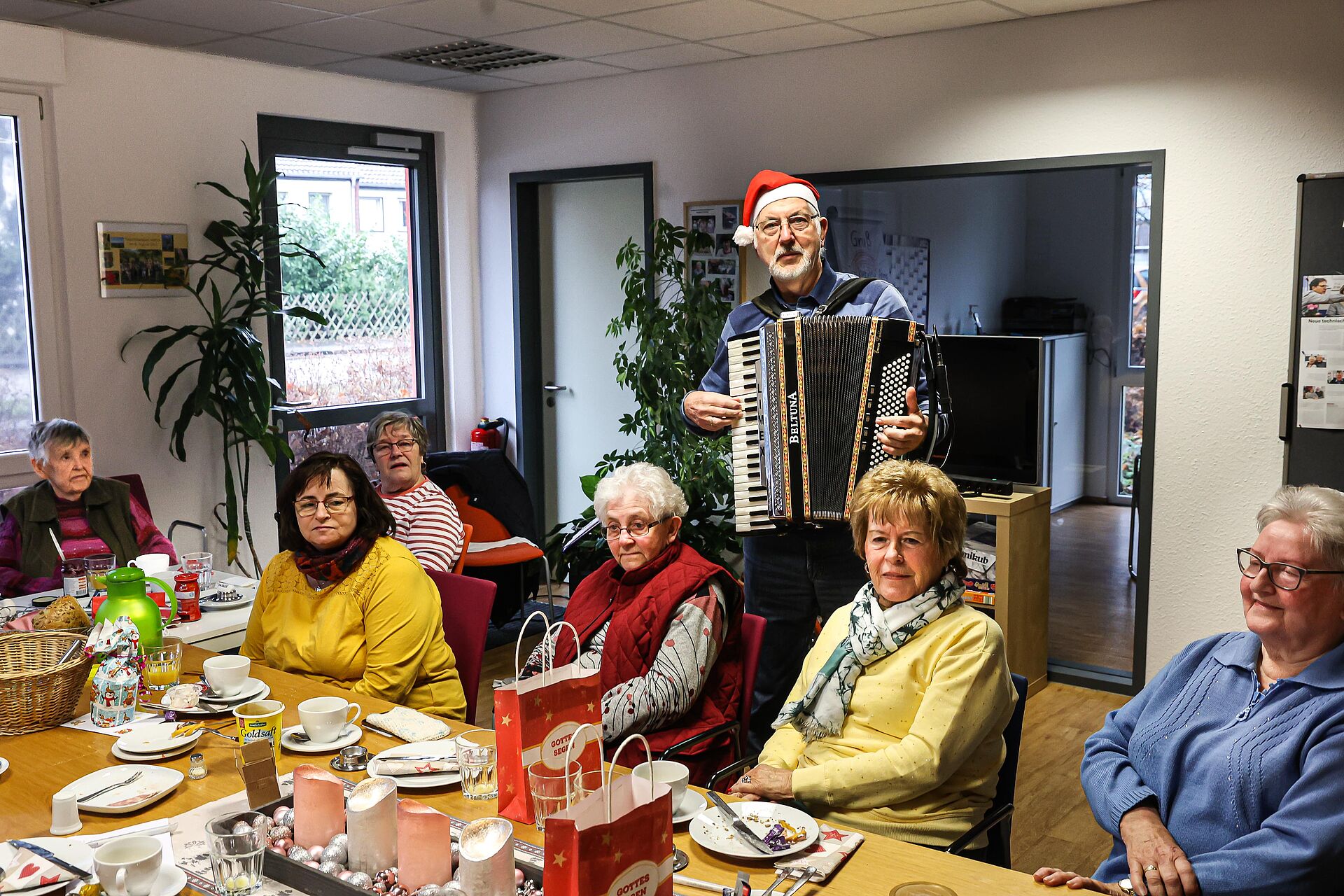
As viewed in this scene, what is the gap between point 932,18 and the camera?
14.0ft

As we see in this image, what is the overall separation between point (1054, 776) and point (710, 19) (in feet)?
9.63

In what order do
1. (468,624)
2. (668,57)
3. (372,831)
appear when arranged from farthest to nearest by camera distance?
(668,57) → (468,624) → (372,831)

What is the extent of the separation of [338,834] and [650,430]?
3493 millimetres

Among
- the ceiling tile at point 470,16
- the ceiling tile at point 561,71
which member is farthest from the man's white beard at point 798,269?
the ceiling tile at point 561,71

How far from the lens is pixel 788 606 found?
305 centimetres

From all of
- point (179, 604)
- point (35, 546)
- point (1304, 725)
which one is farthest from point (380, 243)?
point (1304, 725)

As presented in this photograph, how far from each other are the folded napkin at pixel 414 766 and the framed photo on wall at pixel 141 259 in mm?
3386

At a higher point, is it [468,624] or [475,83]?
[475,83]

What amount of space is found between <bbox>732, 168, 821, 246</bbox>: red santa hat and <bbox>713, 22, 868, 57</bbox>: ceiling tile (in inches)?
52.4

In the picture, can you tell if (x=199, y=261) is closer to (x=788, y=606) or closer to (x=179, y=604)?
(x=179, y=604)

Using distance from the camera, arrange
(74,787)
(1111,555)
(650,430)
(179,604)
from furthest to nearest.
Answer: (1111,555) → (650,430) → (179,604) → (74,787)

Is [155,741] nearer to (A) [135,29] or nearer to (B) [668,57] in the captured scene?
(A) [135,29]

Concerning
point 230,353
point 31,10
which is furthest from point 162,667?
point 31,10

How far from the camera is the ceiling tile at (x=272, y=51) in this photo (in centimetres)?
467
